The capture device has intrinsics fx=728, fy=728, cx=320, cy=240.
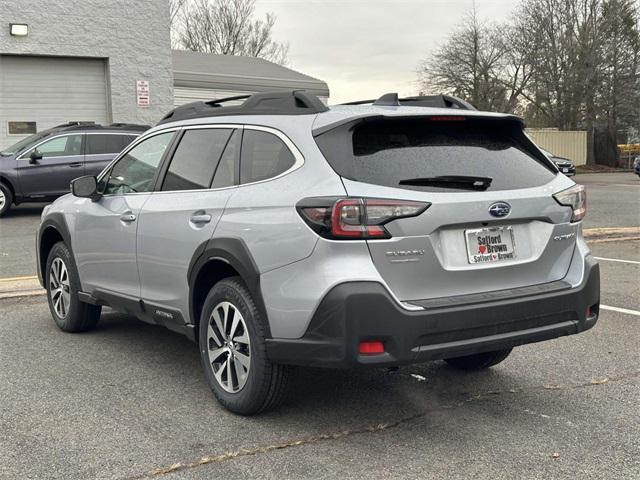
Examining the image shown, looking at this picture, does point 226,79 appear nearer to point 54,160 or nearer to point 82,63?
point 82,63

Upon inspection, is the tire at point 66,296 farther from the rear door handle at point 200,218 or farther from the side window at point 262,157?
the side window at point 262,157

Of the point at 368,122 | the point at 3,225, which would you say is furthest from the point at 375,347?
the point at 3,225

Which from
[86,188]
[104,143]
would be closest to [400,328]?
[86,188]

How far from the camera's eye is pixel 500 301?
3678mm

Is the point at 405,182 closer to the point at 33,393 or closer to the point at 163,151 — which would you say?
the point at 163,151

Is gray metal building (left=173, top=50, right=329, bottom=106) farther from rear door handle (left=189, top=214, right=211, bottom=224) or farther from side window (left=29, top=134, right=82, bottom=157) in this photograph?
rear door handle (left=189, top=214, right=211, bottom=224)

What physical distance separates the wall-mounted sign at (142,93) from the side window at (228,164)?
14.8 metres

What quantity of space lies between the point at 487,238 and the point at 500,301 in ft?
1.07

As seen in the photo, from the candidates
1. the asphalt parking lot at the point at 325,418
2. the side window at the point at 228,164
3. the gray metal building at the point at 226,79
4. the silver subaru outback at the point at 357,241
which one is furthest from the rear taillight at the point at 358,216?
the gray metal building at the point at 226,79

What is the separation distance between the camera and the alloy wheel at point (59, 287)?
595cm

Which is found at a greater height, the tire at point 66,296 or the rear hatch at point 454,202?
the rear hatch at point 454,202

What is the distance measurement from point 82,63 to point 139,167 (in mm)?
14096

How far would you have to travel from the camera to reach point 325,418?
4047 millimetres

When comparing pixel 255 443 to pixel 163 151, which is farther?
pixel 163 151
